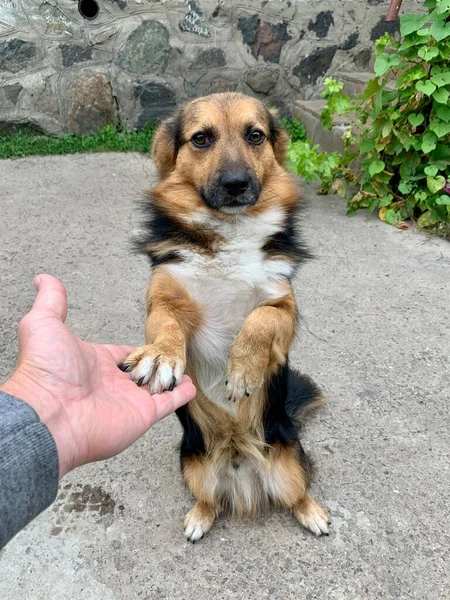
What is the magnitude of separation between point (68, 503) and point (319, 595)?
3.73 ft

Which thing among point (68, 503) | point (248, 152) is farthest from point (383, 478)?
point (248, 152)

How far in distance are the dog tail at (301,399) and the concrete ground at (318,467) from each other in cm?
10

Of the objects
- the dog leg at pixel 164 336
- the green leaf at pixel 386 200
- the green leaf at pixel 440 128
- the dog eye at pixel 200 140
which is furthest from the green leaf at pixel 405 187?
the dog leg at pixel 164 336

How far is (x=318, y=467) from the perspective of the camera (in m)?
2.50

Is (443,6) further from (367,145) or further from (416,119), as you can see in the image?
(367,145)

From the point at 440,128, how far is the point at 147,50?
3.71 m

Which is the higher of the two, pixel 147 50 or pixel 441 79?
pixel 441 79

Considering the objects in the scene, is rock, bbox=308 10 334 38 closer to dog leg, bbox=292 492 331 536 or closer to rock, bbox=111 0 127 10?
rock, bbox=111 0 127 10

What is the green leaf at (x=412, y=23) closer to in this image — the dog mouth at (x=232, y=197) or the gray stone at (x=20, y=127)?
the dog mouth at (x=232, y=197)

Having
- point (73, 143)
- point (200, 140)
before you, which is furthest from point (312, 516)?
point (73, 143)

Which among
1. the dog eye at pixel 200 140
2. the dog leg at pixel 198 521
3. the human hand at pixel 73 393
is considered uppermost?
the dog eye at pixel 200 140

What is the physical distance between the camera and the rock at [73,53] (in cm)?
602

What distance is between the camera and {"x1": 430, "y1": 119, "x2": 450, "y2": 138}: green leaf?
13.6 feet

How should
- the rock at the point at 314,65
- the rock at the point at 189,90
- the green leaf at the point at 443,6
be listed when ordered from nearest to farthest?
1. the green leaf at the point at 443,6
2. the rock at the point at 189,90
3. the rock at the point at 314,65
